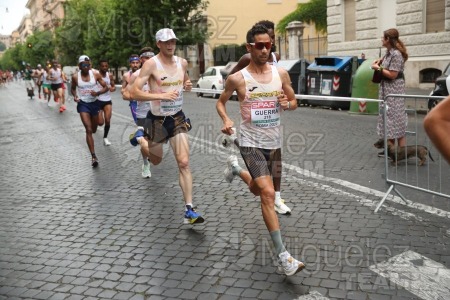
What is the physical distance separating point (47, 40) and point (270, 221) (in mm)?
73685

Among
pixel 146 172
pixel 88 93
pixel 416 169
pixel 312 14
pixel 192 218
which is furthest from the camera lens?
pixel 312 14

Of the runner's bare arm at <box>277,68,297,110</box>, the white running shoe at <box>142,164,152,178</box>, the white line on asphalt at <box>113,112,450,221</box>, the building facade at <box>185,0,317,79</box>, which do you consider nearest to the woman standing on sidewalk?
the white line on asphalt at <box>113,112,450,221</box>

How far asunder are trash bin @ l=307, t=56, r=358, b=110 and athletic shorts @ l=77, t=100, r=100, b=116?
28.3 feet

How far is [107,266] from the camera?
3.98 metres

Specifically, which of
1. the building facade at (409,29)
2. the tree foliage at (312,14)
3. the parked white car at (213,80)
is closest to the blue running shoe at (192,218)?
the building facade at (409,29)

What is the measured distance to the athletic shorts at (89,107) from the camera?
27.5ft

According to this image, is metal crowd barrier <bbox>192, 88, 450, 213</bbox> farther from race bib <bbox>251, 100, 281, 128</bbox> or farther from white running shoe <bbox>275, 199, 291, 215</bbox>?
race bib <bbox>251, 100, 281, 128</bbox>

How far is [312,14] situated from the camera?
128 feet

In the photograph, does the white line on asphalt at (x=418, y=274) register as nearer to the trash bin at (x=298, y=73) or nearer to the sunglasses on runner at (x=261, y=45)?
the sunglasses on runner at (x=261, y=45)

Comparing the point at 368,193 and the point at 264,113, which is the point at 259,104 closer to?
the point at 264,113

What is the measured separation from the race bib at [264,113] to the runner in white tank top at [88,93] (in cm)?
485

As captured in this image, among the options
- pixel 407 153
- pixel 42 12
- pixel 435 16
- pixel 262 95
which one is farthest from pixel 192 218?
pixel 42 12

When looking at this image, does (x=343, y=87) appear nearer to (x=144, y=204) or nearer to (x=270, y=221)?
(x=144, y=204)

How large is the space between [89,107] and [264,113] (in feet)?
16.8
